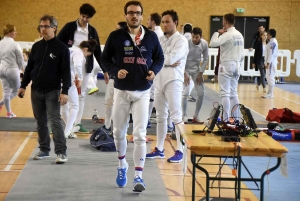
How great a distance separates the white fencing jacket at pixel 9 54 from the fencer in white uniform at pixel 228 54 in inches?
127

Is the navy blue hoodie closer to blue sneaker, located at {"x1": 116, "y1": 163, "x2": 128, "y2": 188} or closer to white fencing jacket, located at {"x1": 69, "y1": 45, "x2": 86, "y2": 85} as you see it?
blue sneaker, located at {"x1": 116, "y1": 163, "x2": 128, "y2": 188}

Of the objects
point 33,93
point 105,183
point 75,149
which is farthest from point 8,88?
point 105,183

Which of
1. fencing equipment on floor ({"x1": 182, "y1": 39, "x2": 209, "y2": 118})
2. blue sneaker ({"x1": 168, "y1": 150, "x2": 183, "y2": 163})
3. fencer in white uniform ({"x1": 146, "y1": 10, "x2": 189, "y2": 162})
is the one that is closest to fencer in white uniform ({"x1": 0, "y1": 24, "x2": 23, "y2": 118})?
fencing equipment on floor ({"x1": 182, "y1": 39, "x2": 209, "y2": 118})

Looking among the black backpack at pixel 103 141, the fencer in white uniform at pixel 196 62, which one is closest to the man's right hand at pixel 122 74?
the black backpack at pixel 103 141

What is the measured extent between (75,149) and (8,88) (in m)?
2.86

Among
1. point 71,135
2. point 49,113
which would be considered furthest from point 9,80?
point 49,113

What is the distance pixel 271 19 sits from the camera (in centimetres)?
2000

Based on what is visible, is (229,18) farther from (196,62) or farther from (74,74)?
(74,74)

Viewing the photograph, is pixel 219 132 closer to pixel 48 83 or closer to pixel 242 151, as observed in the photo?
pixel 242 151

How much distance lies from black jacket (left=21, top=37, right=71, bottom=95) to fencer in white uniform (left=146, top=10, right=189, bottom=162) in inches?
43.9

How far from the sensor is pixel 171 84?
20.8ft

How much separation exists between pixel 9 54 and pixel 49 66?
341cm

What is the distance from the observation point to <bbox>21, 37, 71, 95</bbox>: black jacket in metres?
5.95

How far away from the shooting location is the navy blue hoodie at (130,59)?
5.01 meters
